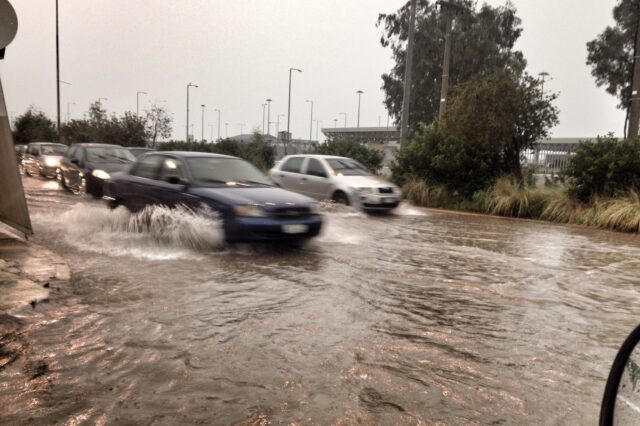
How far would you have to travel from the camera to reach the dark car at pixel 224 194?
26.4ft

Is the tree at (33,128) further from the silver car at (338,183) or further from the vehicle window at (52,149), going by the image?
the silver car at (338,183)

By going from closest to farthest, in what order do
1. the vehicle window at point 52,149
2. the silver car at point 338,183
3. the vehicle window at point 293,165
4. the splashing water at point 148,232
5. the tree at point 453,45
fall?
the splashing water at point 148,232
the silver car at point 338,183
the vehicle window at point 293,165
the vehicle window at point 52,149
the tree at point 453,45

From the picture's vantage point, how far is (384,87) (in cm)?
4200

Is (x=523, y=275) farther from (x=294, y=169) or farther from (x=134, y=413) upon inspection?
(x=294, y=169)

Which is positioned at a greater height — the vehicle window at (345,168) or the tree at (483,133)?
the tree at (483,133)

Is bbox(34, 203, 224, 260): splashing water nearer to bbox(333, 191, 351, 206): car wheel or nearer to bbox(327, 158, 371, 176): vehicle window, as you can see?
bbox(333, 191, 351, 206): car wheel

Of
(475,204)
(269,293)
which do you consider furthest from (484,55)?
(269,293)

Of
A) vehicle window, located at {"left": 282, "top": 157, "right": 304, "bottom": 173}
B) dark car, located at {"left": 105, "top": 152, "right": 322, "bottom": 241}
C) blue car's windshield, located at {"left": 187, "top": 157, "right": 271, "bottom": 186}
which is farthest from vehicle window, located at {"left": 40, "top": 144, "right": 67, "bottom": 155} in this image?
blue car's windshield, located at {"left": 187, "top": 157, "right": 271, "bottom": 186}

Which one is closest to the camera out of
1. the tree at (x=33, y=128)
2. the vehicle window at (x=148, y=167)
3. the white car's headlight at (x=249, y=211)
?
the white car's headlight at (x=249, y=211)

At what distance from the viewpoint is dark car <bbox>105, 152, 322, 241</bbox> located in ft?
26.4

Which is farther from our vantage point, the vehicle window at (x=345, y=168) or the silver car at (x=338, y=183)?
the vehicle window at (x=345, y=168)

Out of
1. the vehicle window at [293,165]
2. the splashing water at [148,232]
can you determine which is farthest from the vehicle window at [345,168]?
the splashing water at [148,232]

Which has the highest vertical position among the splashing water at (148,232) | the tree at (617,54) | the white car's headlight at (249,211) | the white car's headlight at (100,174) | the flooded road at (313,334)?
the tree at (617,54)

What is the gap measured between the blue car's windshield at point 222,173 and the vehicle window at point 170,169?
190mm
